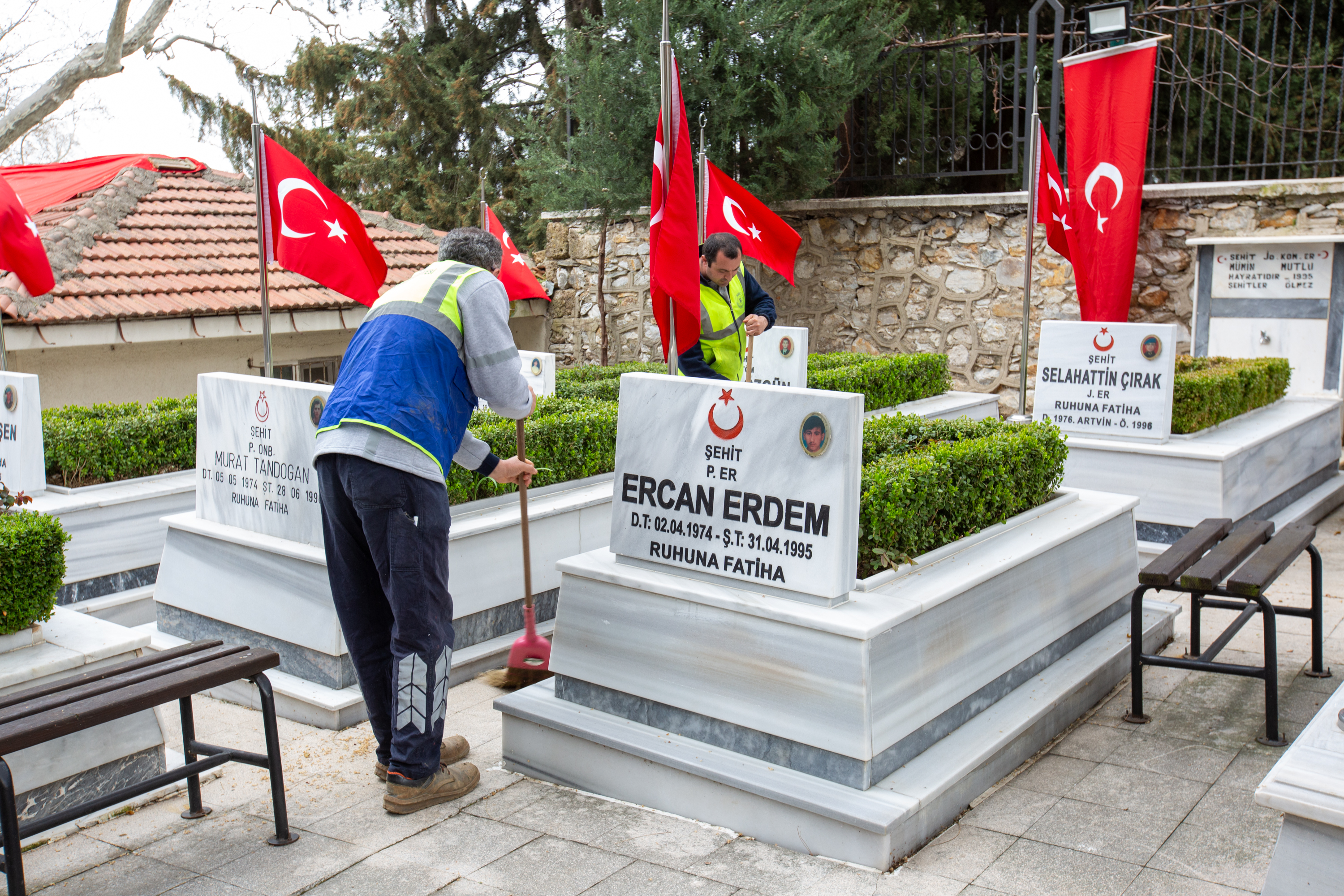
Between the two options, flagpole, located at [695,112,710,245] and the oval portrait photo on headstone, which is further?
flagpole, located at [695,112,710,245]

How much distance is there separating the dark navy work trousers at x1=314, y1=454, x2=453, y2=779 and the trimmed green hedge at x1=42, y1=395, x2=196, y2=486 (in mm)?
3274

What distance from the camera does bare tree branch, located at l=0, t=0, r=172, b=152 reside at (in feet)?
45.0

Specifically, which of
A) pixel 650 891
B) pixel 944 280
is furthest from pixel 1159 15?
pixel 650 891

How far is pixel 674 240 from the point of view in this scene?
15.8 ft

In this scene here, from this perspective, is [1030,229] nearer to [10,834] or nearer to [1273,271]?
[1273,271]

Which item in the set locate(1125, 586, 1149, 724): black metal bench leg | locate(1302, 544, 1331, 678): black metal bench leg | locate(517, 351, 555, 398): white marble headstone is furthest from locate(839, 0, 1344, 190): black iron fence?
locate(1125, 586, 1149, 724): black metal bench leg

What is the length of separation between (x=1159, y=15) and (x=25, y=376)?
35.8 ft

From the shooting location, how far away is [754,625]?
361 cm

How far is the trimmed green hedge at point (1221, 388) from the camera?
711 cm

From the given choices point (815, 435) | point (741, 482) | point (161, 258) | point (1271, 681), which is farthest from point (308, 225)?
point (161, 258)

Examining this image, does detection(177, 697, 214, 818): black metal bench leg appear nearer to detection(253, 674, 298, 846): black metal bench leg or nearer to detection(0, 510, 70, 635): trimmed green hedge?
detection(253, 674, 298, 846): black metal bench leg

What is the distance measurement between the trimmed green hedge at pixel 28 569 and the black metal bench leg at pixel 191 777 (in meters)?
0.65

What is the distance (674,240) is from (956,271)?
7.36 metres

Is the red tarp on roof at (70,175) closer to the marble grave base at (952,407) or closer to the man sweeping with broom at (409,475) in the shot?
the marble grave base at (952,407)
